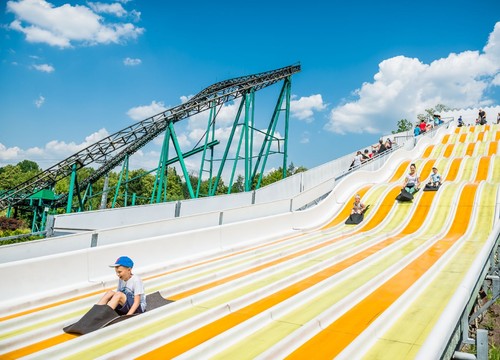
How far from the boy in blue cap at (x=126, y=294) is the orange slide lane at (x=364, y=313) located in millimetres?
2100

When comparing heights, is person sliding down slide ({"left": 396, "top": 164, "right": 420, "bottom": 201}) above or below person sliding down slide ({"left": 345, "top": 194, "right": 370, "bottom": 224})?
above

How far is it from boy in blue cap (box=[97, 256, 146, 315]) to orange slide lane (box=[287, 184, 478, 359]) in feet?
6.89

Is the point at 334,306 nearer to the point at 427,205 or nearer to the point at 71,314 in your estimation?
the point at 71,314

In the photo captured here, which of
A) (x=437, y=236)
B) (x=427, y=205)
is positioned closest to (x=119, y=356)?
(x=437, y=236)

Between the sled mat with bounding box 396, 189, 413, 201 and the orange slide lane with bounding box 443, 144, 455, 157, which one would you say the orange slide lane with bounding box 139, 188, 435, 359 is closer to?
the sled mat with bounding box 396, 189, 413, 201

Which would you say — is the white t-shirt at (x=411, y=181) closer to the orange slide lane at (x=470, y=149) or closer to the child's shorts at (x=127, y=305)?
the orange slide lane at (x=470, y=149)

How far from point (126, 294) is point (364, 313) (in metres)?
3.05

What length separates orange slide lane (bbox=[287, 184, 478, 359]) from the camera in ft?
13.3

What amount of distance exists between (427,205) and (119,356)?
1209cm

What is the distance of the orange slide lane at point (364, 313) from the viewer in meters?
4.04

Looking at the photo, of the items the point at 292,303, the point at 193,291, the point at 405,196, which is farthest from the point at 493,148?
the point at 193,291

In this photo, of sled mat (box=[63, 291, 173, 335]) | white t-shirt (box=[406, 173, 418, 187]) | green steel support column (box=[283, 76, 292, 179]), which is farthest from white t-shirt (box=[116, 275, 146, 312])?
green steel support column (box=[283, 76, 292, 179])

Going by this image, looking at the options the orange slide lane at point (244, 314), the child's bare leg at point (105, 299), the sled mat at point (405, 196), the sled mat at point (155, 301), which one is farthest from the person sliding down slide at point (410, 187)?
the child's bare leg at point (105, 299)

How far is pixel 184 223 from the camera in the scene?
905 cm
